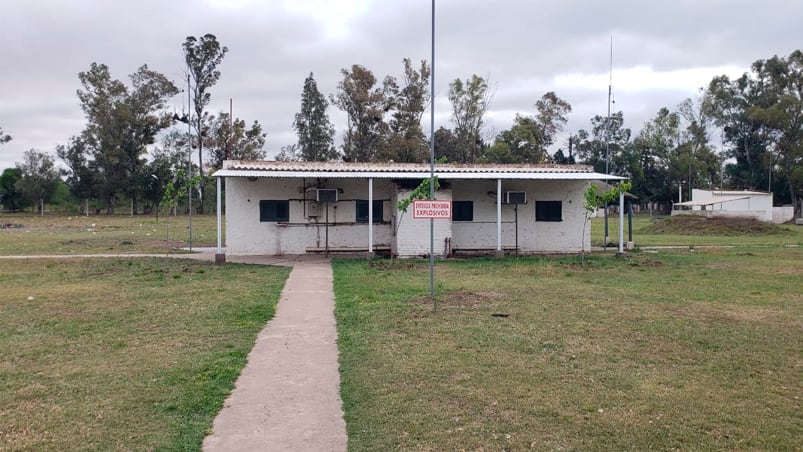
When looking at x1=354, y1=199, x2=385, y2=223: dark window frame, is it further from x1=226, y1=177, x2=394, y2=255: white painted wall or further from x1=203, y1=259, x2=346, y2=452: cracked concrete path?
x1=203, y1=259, x2=346, y2=452: cracked concrete path

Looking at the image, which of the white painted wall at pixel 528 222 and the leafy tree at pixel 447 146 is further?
the leafy tree at pixel 447 146

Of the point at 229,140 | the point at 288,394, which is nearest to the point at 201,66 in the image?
the point at 229,140

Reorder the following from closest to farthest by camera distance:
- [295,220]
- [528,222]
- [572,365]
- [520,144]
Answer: [572,365]
[295,220]
[528,222]
[520,144]

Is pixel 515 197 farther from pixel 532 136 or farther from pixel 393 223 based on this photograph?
pixel 532 136

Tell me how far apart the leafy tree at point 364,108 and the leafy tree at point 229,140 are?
952 cm

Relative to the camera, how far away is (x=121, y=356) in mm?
6359

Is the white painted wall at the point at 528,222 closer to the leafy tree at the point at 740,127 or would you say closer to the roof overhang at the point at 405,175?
the roof overhang at the point at 405,175

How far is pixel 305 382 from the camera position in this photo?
215 inches

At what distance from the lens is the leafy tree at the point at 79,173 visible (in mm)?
58094

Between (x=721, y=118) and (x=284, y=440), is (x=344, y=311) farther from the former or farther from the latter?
(x=721, y=118)

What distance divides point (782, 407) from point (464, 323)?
402 centimetres

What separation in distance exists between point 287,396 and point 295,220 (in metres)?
14.6

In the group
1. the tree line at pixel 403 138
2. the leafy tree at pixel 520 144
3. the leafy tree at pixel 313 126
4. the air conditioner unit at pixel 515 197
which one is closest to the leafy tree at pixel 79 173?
the tree line at pixel 403 138

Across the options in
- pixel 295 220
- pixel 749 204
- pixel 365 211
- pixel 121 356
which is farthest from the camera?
pixel 749 204
